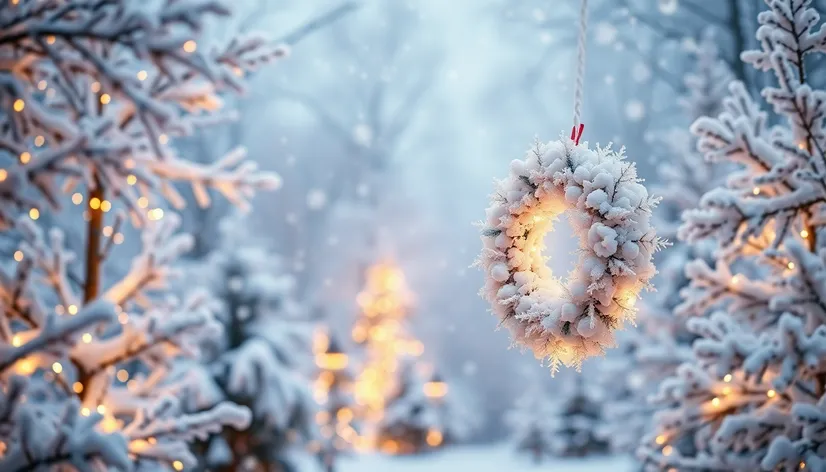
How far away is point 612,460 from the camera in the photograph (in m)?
14.7

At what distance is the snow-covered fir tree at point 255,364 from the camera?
24.8 feet

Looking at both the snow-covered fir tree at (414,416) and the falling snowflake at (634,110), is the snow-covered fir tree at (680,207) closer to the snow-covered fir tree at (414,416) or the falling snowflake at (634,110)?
the falling snowflake at (634,110)

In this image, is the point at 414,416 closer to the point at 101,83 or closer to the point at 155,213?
the point at 155,213

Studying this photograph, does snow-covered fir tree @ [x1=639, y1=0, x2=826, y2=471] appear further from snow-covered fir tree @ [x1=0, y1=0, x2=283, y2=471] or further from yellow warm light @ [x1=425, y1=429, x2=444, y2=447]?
yellow warm light @ [x1=425, y1=429, x2=444, y2=447]

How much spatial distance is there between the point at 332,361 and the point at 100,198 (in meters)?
9.05

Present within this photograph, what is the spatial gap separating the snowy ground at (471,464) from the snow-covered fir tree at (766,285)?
944 cm

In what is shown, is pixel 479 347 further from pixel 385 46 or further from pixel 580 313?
pixel 580 313

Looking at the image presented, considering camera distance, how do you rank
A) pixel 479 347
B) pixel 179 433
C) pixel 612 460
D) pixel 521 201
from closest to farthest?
pixel 521 201, pixel 179 433, pixel 612 460, pixel 479 347

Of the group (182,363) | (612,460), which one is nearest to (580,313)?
(182,363)

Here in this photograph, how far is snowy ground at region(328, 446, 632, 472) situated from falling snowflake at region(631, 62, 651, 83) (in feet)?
23.7

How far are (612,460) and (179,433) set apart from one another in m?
12.5

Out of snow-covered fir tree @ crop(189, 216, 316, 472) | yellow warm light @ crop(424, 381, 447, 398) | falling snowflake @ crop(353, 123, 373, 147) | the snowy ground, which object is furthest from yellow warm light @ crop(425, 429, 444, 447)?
snow-covered fir tree @ crop(189, 216, 316, 472)

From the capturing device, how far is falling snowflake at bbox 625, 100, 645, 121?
1432cm

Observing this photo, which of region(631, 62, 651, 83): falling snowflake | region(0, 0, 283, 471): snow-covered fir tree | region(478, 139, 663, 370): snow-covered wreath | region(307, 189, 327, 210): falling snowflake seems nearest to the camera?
region(478, 139, 663, 370): snow-covered wreath
